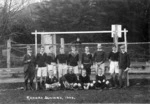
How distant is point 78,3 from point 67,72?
8119 millimetres

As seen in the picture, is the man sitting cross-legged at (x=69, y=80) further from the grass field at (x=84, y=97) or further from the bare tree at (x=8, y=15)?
the bare tree at (x=8, y=15)

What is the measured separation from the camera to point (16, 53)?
48.2 ft

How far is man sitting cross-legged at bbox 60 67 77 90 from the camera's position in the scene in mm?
10258

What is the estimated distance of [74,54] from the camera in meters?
10.7

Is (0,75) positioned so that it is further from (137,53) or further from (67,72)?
(137,53)

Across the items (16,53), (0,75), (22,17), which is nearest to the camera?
(0,75)

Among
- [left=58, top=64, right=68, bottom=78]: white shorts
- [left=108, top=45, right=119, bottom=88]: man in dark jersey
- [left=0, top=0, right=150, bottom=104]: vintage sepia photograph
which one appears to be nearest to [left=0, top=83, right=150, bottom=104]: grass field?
[left=0, top=0, right=150, bottom=104]: vintage sepia photograph

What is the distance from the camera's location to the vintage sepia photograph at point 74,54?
30.7ft

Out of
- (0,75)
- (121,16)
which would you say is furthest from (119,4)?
(0,75)

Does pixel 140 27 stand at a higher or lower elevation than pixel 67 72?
higher

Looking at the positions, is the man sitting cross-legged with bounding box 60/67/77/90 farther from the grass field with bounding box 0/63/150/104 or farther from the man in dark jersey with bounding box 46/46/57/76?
the grass field with bounding box 0/63/150/104

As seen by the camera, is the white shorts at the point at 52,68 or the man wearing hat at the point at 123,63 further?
the white shorts at the point at 52,68

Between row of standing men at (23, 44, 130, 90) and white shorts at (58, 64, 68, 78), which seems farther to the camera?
white shorts at (58, 64, 68, 78)

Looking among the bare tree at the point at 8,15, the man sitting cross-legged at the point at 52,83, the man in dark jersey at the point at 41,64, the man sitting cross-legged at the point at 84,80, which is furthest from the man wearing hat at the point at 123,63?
the bare tree at the point at 8,15
